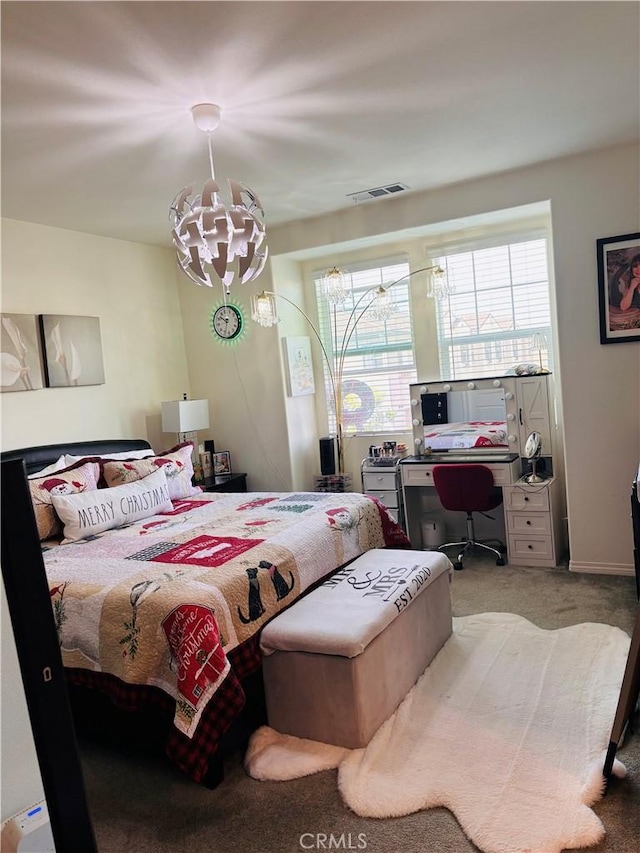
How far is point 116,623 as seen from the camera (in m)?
Result: 2.35

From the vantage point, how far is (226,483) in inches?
196

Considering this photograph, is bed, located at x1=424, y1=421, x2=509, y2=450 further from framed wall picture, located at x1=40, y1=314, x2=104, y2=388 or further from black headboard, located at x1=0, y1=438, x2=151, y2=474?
framed wall picture, located at x1=40, y1=314, x2=104, y2=388

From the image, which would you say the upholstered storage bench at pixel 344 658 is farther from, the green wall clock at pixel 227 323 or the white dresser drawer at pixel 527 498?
the green wall clock at pixel 227 323

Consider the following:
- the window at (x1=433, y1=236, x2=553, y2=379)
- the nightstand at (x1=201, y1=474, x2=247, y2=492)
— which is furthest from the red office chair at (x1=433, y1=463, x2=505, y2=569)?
the nightstand at (x1=201, y1=474, x2=247, y2=492)

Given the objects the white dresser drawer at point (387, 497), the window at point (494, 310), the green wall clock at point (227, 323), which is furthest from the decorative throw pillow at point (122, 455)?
the window at point (494, 310)

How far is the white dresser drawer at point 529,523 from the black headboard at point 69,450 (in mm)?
2777

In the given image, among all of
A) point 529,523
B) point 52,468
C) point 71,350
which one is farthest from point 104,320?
point 529,523

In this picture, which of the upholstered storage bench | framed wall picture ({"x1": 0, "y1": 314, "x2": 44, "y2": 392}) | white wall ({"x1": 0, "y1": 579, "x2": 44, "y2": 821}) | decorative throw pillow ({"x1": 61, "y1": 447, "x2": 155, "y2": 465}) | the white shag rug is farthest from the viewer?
decorative throw pillow ({"x1": 61, "y1": 447, "x2": 155, "y2": 465})

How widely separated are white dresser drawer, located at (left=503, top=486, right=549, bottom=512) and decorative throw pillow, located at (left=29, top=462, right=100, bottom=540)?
2.72m

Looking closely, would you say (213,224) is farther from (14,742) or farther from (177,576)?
(14,742)

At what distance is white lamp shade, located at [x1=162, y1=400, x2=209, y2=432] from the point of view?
4820 millimetres

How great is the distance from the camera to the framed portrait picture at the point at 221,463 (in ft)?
17.2

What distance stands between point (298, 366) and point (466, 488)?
180cm

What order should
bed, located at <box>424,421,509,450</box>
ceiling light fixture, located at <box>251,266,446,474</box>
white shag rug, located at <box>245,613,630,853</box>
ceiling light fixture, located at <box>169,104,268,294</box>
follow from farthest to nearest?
ceiling light fixture, located at <box>251,266,446,474</box>, bed, located at <box>424,421,509,450</box>, ceiling light fixture, located at <box>169,104,268,294</box>, white shag rug, located at <box>245,613,630,853</box>
